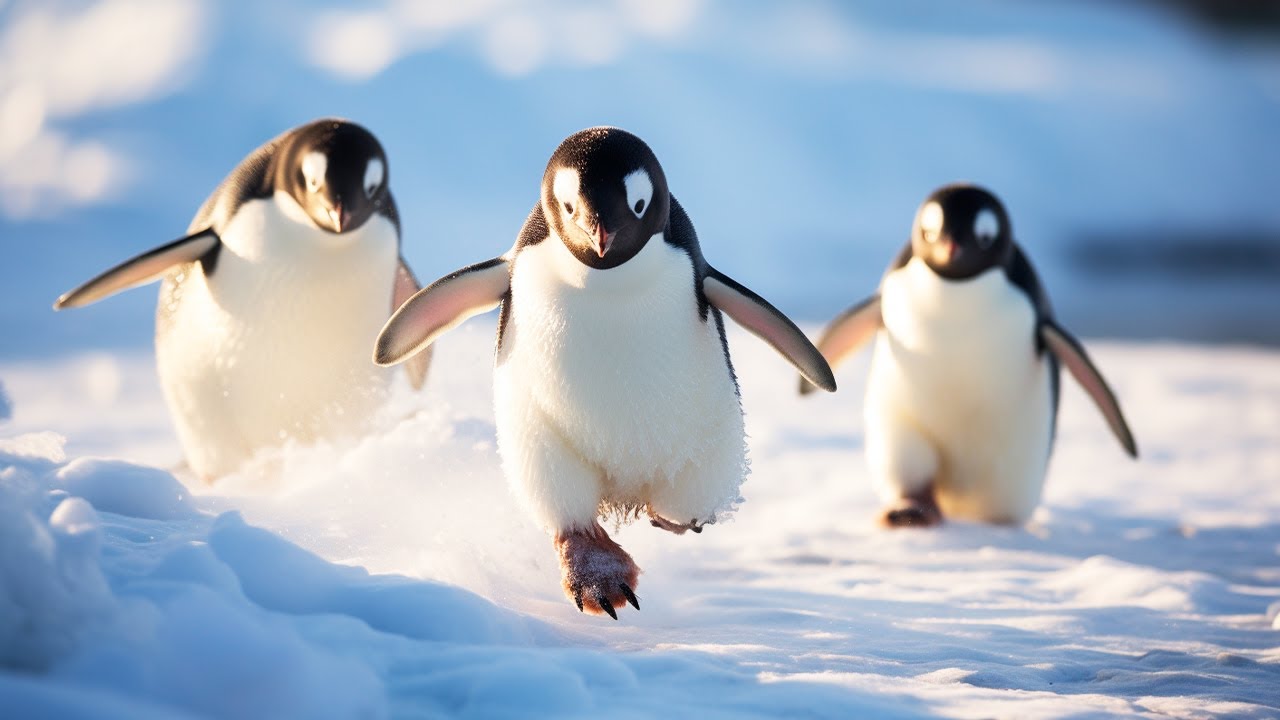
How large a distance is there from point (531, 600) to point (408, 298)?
108 centimetres

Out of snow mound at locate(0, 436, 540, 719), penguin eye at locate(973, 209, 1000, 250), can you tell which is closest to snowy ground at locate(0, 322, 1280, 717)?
snow mound at locate(0, 436, 540, 719)

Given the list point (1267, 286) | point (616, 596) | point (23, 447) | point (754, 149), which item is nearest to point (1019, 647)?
point (616, 596)

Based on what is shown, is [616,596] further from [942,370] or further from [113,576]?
[942,370]

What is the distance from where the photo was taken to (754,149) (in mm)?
31609

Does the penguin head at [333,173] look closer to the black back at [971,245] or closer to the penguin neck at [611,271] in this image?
the penguin neck at [611,271]

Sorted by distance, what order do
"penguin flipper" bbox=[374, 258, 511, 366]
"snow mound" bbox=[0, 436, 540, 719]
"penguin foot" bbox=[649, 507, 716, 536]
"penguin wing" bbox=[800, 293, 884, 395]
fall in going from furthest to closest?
"penguin wing" bbox=[800, 293, 884, 395], "penguin foot" bbox=[649, 507, 716, 536], "penguin flipper" bbox=[374, 258, 511, 366], "snow mound" bbox=[0, 436, 540, 719]

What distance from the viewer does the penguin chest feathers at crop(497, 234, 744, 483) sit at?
7.79 feet

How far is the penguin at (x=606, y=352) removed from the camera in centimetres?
232

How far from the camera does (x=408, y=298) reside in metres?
3.20

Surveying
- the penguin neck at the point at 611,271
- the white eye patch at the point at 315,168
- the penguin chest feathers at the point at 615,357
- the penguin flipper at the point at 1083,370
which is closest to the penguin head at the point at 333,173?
the white eye patch at the point at 315,168

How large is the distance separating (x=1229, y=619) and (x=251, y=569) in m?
2.24

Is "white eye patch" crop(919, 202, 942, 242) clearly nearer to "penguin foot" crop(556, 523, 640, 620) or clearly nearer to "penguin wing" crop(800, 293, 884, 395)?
"penguin wing" crop(800, 293, 884, 395)

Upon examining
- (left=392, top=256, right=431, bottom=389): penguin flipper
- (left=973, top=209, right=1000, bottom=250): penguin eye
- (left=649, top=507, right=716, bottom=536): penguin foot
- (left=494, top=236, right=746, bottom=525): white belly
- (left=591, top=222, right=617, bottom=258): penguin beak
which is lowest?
(left=649, top=507, right=716, bottom=536): penguin foot

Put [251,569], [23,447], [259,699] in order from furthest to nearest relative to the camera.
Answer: [23,447], [251,569], [259,699]
